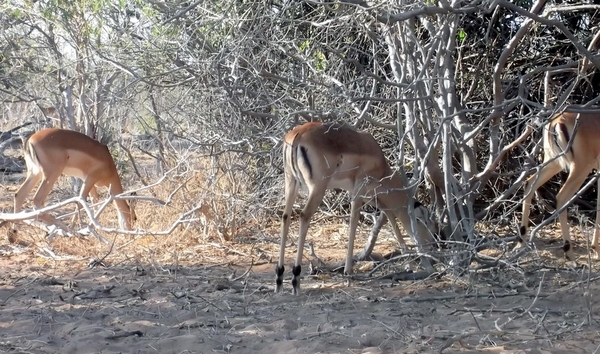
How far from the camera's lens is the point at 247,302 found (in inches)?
209

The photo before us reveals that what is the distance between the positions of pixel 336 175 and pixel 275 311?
1.31 meters

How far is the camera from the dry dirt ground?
4.27 metres

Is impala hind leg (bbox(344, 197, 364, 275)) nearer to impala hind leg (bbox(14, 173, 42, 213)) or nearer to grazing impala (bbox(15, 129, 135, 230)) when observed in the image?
grazing impala (bbox(15, 129, 135, 230))

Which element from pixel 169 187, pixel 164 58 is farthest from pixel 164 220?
pixel 164 58

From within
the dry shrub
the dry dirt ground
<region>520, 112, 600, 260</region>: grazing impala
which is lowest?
the dry dirt ground

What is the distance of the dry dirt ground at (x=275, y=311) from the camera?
4.27m

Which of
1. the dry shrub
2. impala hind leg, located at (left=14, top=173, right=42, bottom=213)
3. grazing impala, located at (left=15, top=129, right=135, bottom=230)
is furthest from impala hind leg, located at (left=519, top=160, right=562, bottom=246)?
impala hind leg, located at (left=14, top=173, right=42, bottom=213)

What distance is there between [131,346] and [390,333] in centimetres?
144

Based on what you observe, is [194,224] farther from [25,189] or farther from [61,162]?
[25,189]

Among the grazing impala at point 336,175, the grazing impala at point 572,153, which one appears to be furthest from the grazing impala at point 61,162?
the grazing impala at point 572,153

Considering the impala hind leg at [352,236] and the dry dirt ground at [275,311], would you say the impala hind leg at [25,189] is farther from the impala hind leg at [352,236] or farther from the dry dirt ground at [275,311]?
the impala hind leg at [352,236]

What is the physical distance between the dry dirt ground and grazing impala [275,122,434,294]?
1.53 feet

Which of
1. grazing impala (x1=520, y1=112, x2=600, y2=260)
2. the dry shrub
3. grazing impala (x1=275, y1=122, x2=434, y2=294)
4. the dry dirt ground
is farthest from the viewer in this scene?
the dry shrub

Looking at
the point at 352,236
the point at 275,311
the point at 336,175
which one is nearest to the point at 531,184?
the point at 352,236
